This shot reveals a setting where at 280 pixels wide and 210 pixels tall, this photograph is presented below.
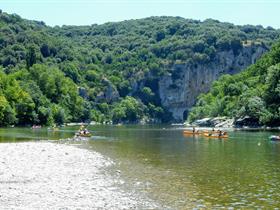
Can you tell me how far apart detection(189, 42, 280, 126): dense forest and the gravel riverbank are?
302 feet

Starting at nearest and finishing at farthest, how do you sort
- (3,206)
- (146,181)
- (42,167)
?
(3,206) → (146,181) → (42,167)

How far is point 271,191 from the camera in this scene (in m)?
29.1

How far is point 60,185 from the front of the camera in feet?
98.8

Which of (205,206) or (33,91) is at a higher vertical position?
(33,91)

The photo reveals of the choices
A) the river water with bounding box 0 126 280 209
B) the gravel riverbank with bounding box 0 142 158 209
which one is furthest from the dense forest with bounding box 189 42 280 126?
the gravel riverbank with bounding box 0 142 158 209

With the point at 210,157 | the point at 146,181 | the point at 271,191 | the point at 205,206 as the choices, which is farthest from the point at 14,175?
the point at 210,157

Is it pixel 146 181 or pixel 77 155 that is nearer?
pixel 146 181

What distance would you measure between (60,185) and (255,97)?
371ft

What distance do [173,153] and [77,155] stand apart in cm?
1117

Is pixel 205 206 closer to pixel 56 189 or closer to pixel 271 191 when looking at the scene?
pixel 271 191

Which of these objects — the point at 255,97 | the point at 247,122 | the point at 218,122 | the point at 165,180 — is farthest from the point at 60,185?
the point at 218,122

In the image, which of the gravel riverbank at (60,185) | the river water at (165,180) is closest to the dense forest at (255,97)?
the river water at (165,180)

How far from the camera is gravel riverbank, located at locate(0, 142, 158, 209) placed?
2502cm

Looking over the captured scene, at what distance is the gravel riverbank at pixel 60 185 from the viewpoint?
25016mm
